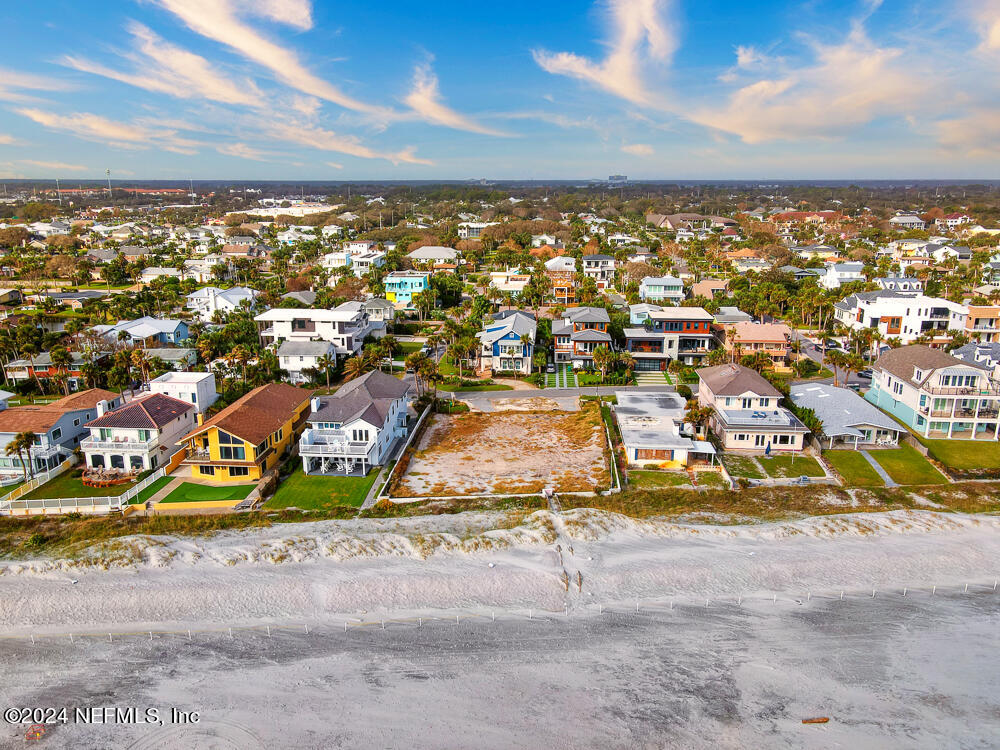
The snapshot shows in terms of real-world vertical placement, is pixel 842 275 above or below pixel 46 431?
above

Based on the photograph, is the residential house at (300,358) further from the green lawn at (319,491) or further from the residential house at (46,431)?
the green lawn at (319,491)

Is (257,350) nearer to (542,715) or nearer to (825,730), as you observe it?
(542,715)

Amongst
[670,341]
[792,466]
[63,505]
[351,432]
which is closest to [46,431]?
[63,505]

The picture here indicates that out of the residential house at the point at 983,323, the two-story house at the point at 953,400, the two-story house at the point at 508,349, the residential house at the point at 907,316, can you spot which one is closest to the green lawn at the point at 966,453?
the two-story house at the point at 953,400

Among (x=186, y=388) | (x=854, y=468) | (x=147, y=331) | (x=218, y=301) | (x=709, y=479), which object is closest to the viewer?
(x=709, y=479)

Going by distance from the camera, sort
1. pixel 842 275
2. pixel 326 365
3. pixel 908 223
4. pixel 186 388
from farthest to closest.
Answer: pixel 908 223, pixel 842 275, pixel 326 365, pixel 186 388

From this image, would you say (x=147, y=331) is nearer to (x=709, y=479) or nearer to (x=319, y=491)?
(x=319, y=491)
